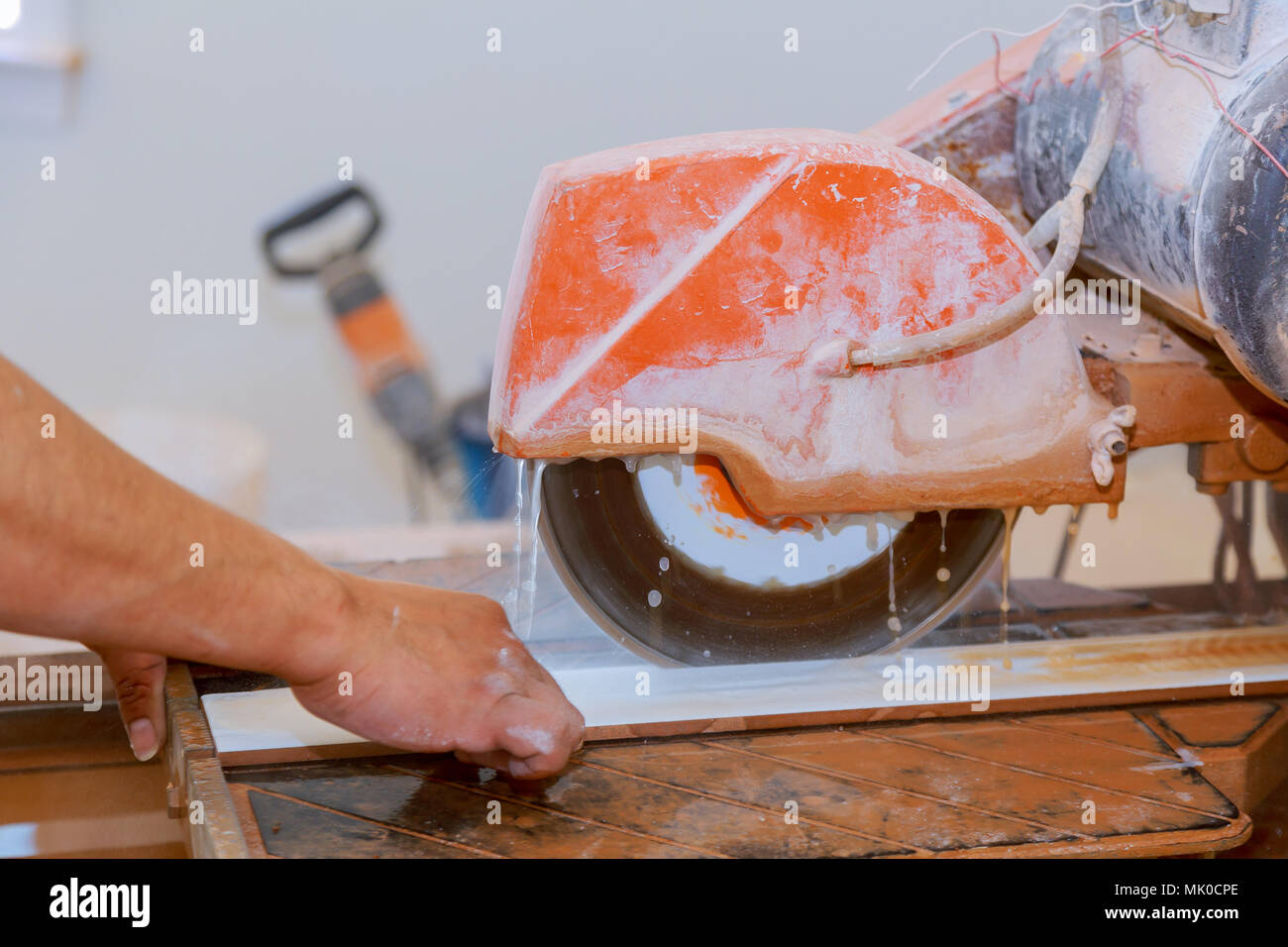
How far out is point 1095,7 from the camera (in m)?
1.63

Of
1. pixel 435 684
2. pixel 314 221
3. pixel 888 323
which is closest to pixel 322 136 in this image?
pixel 314 221

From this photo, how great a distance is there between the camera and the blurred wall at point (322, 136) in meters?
3.10

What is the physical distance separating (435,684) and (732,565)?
560 mm

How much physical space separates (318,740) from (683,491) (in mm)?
594

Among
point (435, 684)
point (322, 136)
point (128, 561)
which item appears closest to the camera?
point (128, 561)

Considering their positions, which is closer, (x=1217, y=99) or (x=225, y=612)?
(x=225, y=612)

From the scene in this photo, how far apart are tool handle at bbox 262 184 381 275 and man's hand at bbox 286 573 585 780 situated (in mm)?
1672

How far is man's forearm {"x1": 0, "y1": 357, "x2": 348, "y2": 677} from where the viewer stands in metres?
0.96

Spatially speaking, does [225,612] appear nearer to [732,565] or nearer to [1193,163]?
[732,565]

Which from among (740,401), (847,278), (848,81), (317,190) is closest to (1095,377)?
(847,278)

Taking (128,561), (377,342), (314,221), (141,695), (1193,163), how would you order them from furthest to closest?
1. (377,342)
2. (314,221)
3. (141,695)
4. (1193,163)
5. (128,561)

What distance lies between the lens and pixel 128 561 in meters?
1.03

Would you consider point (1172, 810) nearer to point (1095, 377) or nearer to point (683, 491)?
point (1095, 377)

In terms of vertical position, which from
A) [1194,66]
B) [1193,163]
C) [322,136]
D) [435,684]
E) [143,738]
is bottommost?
[143,738]
